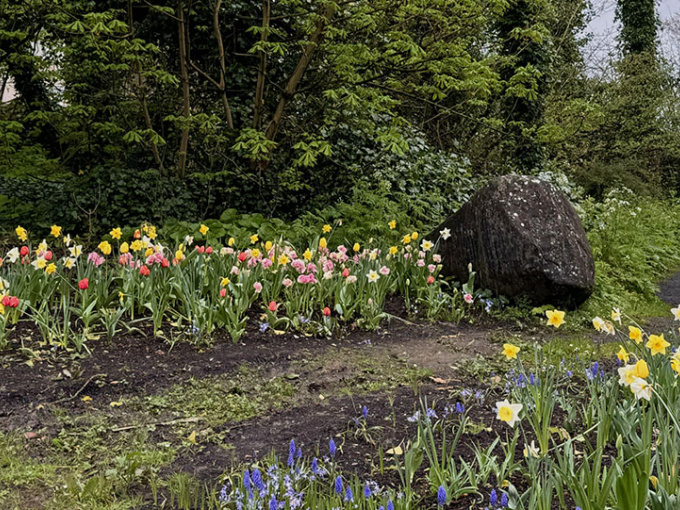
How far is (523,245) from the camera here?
5297mm

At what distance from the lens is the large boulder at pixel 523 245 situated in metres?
5.26

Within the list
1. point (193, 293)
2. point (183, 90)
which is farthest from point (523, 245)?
point (183, 90)

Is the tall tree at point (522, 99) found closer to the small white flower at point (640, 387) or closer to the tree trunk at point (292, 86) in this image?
the tree trunk at point (292, 86)

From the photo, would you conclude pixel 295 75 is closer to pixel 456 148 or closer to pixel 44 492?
pixel 456 148

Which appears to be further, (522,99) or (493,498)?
(522,99)

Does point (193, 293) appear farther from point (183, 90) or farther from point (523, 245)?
point (183, 90)

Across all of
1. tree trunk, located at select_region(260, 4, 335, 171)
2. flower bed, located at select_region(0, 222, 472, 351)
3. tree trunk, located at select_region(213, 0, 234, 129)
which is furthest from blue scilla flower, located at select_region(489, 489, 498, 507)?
tree trunk, located at select_region(213, 0, 234, 129)

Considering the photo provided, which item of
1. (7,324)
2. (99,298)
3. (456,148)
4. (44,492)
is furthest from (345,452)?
(456,148)

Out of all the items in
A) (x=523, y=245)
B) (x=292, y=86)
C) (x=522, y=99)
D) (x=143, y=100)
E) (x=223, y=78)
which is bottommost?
(x=523, y=245)

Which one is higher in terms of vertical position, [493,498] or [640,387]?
[640,387]

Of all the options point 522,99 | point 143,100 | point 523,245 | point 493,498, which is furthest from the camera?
point 522,99

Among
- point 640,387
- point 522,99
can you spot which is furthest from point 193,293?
point 522,99

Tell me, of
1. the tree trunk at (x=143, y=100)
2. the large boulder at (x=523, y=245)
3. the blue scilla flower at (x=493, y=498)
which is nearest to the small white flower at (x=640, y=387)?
the blue scilla flower at (x=493, y=498)

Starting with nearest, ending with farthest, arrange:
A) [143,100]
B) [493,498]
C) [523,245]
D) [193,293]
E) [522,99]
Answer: [493,498] → [193,293] → [523,245] → [143,100] → [522,99]
